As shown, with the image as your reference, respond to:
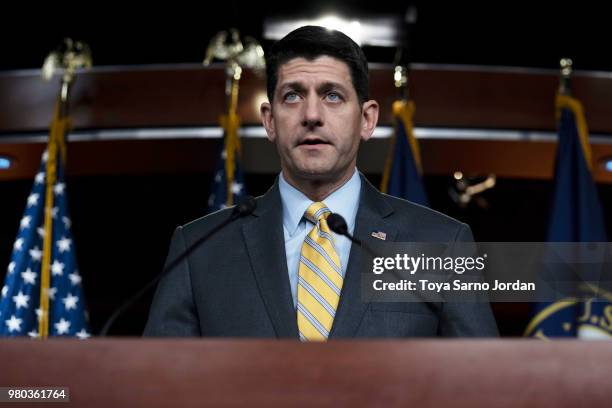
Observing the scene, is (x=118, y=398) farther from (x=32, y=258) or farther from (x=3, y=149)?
(x=3, y=149)

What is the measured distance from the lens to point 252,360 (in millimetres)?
770

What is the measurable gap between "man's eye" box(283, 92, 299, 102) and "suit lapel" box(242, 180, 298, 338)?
19 cm

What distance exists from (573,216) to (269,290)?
220 cm

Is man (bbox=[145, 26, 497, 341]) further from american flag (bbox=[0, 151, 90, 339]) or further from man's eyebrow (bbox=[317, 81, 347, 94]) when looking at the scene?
american flag (bbox=[0, 151, 90, 339])

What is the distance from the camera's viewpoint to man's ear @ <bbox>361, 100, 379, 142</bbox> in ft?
5.53

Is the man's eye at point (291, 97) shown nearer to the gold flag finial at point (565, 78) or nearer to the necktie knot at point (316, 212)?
the necktie knot at point (316, 212)

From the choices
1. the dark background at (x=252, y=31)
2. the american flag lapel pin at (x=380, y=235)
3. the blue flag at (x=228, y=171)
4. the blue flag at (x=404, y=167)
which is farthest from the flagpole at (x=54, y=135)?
the american flag lapel pin at (x=380, y=235)

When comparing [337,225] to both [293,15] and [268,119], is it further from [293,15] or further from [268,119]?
[293,15]

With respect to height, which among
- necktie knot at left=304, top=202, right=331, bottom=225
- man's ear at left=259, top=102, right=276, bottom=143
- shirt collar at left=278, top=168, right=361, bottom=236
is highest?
man's ear at left=259, top=102, right=276, bottom=143

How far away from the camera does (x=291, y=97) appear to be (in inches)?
63.4

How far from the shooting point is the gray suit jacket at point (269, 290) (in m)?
1.42

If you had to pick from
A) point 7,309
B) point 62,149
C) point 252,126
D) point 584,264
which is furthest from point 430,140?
point 7,309

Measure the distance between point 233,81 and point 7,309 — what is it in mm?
1369

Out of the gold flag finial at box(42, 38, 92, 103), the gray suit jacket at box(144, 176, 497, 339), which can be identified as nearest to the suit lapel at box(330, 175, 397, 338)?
the gray suit jacket at box(144, 176, 497, 339)
